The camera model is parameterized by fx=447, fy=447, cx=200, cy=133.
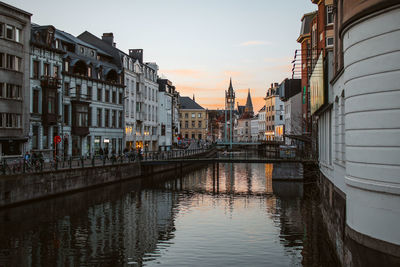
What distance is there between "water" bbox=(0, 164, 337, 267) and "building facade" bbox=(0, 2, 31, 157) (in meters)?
9.04

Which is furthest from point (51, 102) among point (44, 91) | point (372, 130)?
point (372, 130)

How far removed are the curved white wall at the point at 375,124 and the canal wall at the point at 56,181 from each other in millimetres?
23922

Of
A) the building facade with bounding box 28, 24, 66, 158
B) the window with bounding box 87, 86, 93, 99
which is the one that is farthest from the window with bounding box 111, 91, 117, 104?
the building facade with bounding box 28, 24, 66, 158

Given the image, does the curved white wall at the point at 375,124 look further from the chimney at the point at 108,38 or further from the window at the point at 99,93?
the chimney at the point at 108,38

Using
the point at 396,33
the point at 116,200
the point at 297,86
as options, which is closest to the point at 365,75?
the point at 396,33

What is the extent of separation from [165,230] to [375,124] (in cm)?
1670

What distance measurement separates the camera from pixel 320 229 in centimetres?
2539

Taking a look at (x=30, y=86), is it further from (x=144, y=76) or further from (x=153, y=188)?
(x=144, y=76)

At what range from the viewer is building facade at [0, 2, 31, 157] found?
39.7m

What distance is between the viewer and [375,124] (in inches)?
424

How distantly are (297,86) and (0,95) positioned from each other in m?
67.8

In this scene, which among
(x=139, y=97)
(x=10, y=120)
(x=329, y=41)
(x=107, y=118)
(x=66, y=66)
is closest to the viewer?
(x=10, y=120)

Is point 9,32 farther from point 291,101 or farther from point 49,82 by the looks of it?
point 291,101

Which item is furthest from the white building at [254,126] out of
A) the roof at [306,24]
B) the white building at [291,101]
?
the roof at [306,24]
